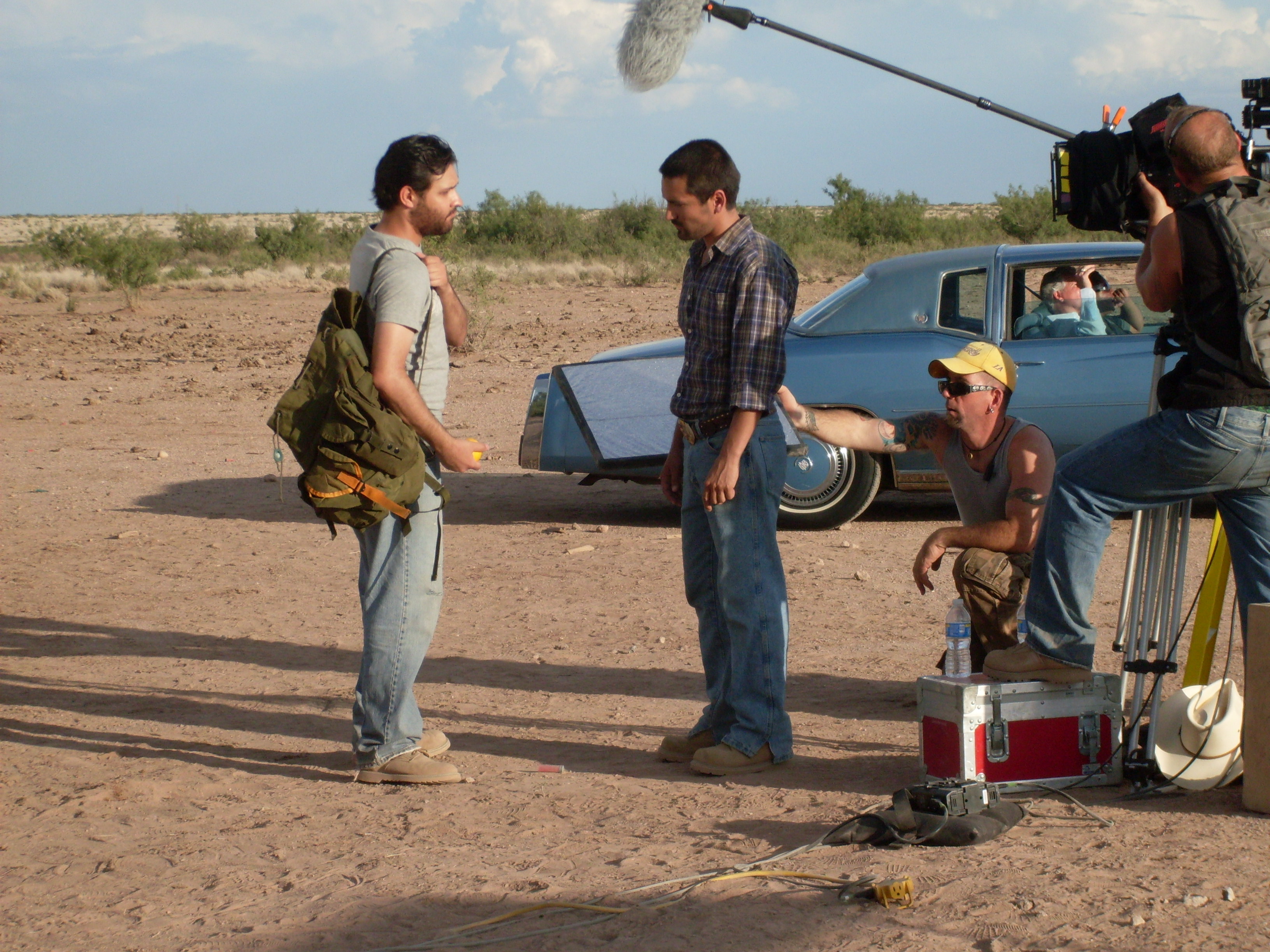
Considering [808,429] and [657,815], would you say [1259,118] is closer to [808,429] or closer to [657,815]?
[808,429]

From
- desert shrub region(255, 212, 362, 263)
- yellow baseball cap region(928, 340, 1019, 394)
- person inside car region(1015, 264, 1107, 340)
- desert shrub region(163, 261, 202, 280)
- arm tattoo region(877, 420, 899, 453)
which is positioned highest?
desert shrub region(255, 212, 362, 263)

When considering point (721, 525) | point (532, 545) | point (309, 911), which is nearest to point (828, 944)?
point (309, 911)

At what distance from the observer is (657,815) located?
13.0ft

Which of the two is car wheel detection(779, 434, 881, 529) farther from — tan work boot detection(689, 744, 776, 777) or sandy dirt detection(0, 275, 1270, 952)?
tan work boot detection(689, 744, 776, 777)

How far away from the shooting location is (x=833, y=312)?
8.19 meters

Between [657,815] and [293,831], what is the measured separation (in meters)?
1.05

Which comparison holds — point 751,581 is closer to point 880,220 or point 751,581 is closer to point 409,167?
point 409,167

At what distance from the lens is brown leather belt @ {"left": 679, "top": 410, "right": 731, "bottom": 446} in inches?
166

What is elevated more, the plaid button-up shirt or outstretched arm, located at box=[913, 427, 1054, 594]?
the plaid button-up shirt

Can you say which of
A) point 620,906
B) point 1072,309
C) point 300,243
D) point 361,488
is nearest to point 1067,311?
point 1072,309

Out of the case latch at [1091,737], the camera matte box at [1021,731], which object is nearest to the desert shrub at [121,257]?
the camera matte box at [1021,731]

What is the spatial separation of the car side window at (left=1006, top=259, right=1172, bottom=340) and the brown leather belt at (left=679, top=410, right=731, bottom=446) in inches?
156

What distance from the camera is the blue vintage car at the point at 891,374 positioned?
7.59 meters

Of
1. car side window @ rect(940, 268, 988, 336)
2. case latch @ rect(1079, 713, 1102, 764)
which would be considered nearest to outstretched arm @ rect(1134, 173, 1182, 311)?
case latch @ rect(1079, 713, 1102, 764)
